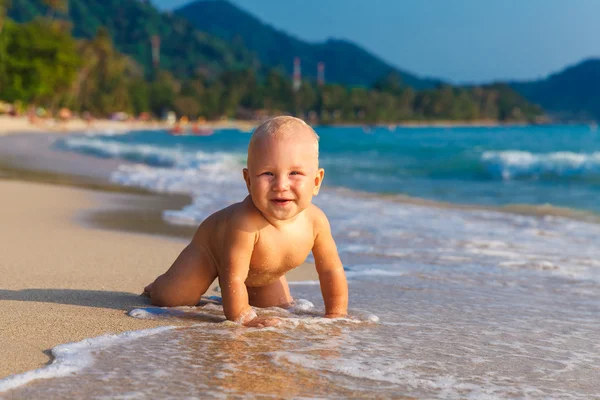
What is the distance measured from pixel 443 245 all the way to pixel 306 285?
6.86ft

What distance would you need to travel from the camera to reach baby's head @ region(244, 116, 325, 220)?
10.6 ft

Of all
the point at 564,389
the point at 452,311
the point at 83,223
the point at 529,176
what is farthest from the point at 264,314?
the point at 529,176

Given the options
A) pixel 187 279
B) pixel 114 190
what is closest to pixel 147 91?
pixel 114 190

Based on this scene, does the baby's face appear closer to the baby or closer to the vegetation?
the baby

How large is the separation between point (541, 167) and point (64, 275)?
737 inches

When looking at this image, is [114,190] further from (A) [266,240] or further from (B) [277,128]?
(B) [277,128]

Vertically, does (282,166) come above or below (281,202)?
above

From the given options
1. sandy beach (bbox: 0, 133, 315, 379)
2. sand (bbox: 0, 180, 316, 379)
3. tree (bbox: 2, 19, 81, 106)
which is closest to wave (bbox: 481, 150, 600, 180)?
sandy beach (bbox: 0, 133, 315, 379)

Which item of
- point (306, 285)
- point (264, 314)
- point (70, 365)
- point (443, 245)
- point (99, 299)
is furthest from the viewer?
point (443, 245)

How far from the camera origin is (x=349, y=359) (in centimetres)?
289

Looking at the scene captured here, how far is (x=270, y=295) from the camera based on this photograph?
148 inches

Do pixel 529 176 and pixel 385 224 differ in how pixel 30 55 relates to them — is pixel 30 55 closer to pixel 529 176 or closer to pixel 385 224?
pixel 529 176

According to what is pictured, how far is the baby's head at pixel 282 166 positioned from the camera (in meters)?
3.22

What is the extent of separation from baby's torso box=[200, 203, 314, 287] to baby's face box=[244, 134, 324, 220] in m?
0.14
